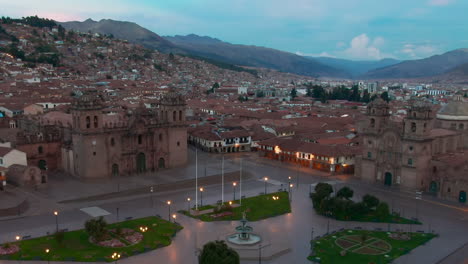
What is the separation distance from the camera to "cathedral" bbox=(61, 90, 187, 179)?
195 feet

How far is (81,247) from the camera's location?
1455 inches

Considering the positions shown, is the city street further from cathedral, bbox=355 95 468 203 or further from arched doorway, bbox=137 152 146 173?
arched doorway, bbox=137 152 146 173

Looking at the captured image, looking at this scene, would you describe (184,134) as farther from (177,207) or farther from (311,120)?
(311,120)

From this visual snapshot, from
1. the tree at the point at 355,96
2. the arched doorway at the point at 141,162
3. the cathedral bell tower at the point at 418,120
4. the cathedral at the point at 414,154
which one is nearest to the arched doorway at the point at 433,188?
the cathedral at the point at 414,154

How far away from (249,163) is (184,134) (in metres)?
12.0

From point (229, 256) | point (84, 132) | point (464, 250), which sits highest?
point (84, 132)

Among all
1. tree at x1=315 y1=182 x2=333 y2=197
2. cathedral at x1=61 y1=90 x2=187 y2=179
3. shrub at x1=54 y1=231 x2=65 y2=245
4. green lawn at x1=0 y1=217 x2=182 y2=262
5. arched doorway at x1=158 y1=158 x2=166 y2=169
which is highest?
cathedral at x1=61 y1=90 x2=187 y2=179

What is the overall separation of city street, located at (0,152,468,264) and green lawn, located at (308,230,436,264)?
0.74 metres

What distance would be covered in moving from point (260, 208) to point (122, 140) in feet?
79.5

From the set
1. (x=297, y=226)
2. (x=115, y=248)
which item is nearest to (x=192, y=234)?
(x=115, y=248)

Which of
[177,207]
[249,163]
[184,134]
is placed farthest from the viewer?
[249,163]

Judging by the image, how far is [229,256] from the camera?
2864cm

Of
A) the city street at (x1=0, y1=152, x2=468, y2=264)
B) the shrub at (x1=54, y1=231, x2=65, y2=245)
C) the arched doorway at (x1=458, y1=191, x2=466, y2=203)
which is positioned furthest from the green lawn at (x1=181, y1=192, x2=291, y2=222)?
the arched doorway at (x1=458, y1=191, x2=466, y2=203)

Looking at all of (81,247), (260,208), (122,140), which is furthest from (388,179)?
(81,247)
